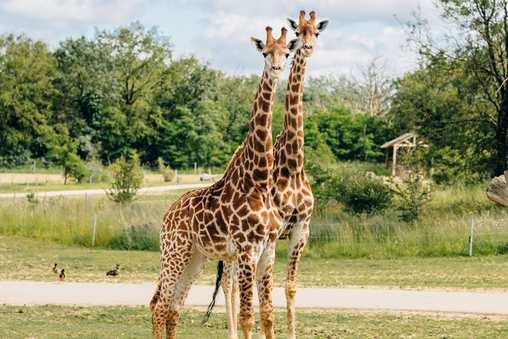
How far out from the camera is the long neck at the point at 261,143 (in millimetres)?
7160

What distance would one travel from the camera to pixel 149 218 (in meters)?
22.3

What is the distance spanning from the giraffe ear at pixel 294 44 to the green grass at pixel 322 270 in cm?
858

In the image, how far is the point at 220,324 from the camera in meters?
10.7

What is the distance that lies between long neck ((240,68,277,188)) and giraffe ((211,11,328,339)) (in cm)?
75

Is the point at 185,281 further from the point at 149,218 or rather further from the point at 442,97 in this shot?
the point at 442,97

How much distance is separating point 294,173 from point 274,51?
5.68 feet

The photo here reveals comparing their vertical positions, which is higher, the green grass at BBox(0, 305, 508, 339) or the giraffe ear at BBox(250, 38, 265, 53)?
the giraffe ear at BBox(250, 38, 265, 53)

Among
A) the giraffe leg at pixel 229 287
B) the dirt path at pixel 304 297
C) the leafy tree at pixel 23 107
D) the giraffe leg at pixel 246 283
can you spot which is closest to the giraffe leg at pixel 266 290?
the giraffe leg at pixel 246 283

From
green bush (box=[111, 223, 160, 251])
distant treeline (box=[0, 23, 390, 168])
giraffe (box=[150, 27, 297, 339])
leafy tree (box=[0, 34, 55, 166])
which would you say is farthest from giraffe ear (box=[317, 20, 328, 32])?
leafy tree (box=[0, 34, 55, 166])

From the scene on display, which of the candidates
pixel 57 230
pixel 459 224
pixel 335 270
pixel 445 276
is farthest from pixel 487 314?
pixel 57 230

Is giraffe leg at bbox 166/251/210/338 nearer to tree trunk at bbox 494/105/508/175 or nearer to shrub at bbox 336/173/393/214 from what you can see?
shrub at bbox 336/173/393/214

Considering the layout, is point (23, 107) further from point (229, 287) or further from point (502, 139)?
point (229, 287)

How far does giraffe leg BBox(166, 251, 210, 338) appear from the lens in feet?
24.4

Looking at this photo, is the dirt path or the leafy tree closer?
the dirt path
